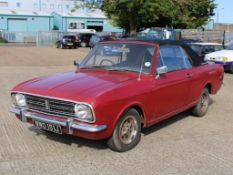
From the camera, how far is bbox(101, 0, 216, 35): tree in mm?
33625

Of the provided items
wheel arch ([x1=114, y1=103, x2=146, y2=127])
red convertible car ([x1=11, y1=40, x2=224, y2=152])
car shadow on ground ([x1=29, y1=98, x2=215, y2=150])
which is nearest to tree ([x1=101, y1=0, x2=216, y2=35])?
red convertible car ([x1=11, y1=40, x2=224, y2=152])

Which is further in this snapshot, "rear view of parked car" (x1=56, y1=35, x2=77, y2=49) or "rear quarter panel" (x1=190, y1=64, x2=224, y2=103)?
"rear view of parked car" (x1=56, y1=35, x2=77, y2=49)

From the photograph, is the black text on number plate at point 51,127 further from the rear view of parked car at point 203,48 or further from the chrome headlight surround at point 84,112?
the rear view of parked car at point 203,48

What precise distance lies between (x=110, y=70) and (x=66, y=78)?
75 centimetres

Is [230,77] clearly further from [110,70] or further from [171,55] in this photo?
[110,70]

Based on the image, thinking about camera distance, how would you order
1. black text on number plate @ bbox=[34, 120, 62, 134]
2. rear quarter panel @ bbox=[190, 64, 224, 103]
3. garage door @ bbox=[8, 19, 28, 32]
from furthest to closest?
1. garage door @ bbox=[8, 19, 28, 32]
2. rear quarter panel @ bbox=[190, 64, 224, 103]
3. black text on number plate @ bbox=[34, 120, 62, 134]

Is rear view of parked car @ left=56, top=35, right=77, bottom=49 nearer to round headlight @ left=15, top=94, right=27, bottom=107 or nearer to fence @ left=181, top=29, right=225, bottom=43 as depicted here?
fence @ left=181, top=29, right=225, bottom=43

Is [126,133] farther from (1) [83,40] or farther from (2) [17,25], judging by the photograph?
(2) [17,25]

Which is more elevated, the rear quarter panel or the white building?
the white building

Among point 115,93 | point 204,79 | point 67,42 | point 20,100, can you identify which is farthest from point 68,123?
point 67,42

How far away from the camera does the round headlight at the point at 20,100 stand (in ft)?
17.6

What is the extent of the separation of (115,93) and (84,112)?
1.73 ft

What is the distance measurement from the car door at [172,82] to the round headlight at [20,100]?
2.05m

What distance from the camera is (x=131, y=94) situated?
5129 mm
